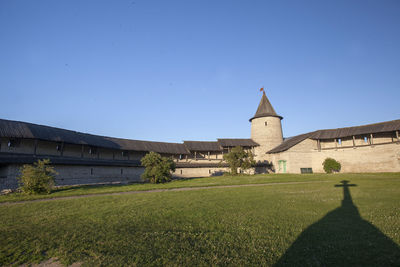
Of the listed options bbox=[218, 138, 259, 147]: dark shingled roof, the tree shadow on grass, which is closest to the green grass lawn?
the tree shadow on grass

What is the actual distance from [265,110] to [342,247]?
40.5 meters

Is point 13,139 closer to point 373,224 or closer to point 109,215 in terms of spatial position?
point 109,215

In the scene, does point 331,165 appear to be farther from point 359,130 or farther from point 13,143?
point 13,143

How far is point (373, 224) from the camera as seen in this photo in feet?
19.3

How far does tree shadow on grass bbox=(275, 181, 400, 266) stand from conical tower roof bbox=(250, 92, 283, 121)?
37.3 meters

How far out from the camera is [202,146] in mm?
38438

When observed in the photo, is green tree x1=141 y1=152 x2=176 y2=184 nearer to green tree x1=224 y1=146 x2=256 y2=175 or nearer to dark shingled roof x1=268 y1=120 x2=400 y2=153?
green tree x1=224 y1=146 x2=256 y2=175

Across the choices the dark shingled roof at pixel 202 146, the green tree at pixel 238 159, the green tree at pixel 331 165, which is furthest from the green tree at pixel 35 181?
the green tree at pixel 331 165

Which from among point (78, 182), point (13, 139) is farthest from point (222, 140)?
point (13, 139)

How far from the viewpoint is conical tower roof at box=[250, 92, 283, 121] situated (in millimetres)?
41875

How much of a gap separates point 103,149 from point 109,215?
24.8m

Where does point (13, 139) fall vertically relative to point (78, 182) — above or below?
above

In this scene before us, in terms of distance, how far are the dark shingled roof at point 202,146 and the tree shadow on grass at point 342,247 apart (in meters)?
31.5

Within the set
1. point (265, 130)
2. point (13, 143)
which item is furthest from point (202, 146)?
point (13, 143)
